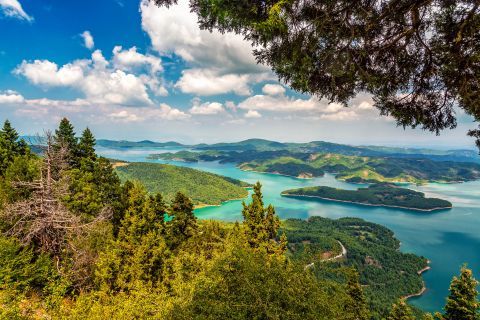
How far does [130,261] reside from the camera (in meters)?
19.9

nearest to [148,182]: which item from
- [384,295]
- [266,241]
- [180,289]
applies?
[384,295]

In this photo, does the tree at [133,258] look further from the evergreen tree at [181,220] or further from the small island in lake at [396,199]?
the small island in lake at [396,199]

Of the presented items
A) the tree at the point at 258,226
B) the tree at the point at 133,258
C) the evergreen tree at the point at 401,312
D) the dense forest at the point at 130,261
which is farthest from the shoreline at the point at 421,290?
the tree at the point at 133,258

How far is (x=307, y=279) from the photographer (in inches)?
407

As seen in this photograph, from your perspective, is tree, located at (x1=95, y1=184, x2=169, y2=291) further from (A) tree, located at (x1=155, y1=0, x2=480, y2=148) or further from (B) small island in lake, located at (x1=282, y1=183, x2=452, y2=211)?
(B) small island in lake, located at (x1=282, y1=183, x2=452, y2=211)

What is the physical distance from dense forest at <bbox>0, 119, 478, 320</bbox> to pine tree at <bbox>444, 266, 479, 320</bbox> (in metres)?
0.09

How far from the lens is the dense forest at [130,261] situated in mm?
9930

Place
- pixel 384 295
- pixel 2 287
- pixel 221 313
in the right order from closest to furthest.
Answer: pixel 221 313 < pixel 2 287 < pixel 384 295

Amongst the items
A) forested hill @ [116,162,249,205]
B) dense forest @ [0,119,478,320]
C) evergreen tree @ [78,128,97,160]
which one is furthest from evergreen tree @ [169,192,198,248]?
forested hill @ [116,162,249,205]

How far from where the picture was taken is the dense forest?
32.6 ft

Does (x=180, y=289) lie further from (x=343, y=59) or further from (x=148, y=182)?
(x=148, y=182)

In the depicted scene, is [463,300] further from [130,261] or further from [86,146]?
[86,146]

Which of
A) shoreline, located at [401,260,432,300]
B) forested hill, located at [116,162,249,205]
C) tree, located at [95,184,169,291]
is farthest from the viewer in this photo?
forested hill, located at [116,162,249,205]

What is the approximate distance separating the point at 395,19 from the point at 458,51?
54.2 inches
